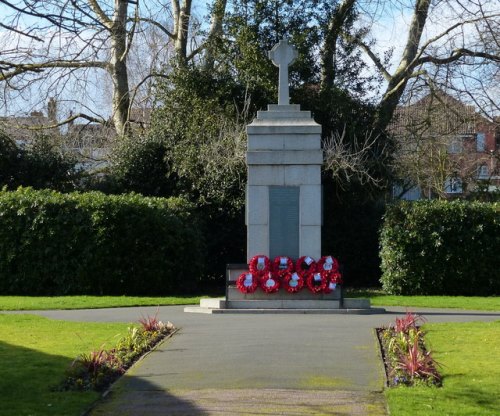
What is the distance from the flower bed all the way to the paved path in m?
0.20

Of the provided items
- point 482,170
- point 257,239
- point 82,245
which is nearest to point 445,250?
point 257,239

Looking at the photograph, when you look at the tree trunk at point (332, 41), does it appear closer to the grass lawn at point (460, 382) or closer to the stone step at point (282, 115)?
the stone step at point (282, 115)

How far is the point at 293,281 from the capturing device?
61.7 ft

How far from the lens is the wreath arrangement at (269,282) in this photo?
18.8 metres

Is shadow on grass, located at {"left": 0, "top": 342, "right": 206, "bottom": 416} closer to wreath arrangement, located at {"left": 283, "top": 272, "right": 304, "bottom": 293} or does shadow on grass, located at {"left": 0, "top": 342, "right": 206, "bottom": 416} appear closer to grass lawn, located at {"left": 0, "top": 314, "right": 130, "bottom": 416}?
grass lawn, located at {"left": 0, "top": 314, "right": 130, "bottom": 416}

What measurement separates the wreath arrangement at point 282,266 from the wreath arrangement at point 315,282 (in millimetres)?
432

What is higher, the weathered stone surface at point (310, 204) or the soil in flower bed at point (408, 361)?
the weathered stone surface at point (310, 204)

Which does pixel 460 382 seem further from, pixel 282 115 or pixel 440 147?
pixel 440 147

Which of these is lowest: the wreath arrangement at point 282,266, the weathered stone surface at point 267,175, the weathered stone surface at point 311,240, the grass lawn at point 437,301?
the grass lawn at point 437,301

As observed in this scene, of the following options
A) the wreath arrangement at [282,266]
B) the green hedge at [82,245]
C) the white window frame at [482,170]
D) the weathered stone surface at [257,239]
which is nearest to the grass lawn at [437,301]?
the wreath arrangement at [282,266]

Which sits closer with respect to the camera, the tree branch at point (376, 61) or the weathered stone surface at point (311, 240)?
the weathered stone surface at point (311, 240)

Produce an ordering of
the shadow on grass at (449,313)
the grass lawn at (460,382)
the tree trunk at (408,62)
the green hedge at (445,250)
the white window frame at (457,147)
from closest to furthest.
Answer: the grass lawn at (460,382), the shadow on grass at (449,313), the green hedge at (445,250), the tree trunk at (408,62), the white window frame at (457,147)

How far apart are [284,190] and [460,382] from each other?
372 inches

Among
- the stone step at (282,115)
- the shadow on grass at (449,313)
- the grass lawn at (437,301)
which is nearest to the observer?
the shadow on grass at (449,313)
